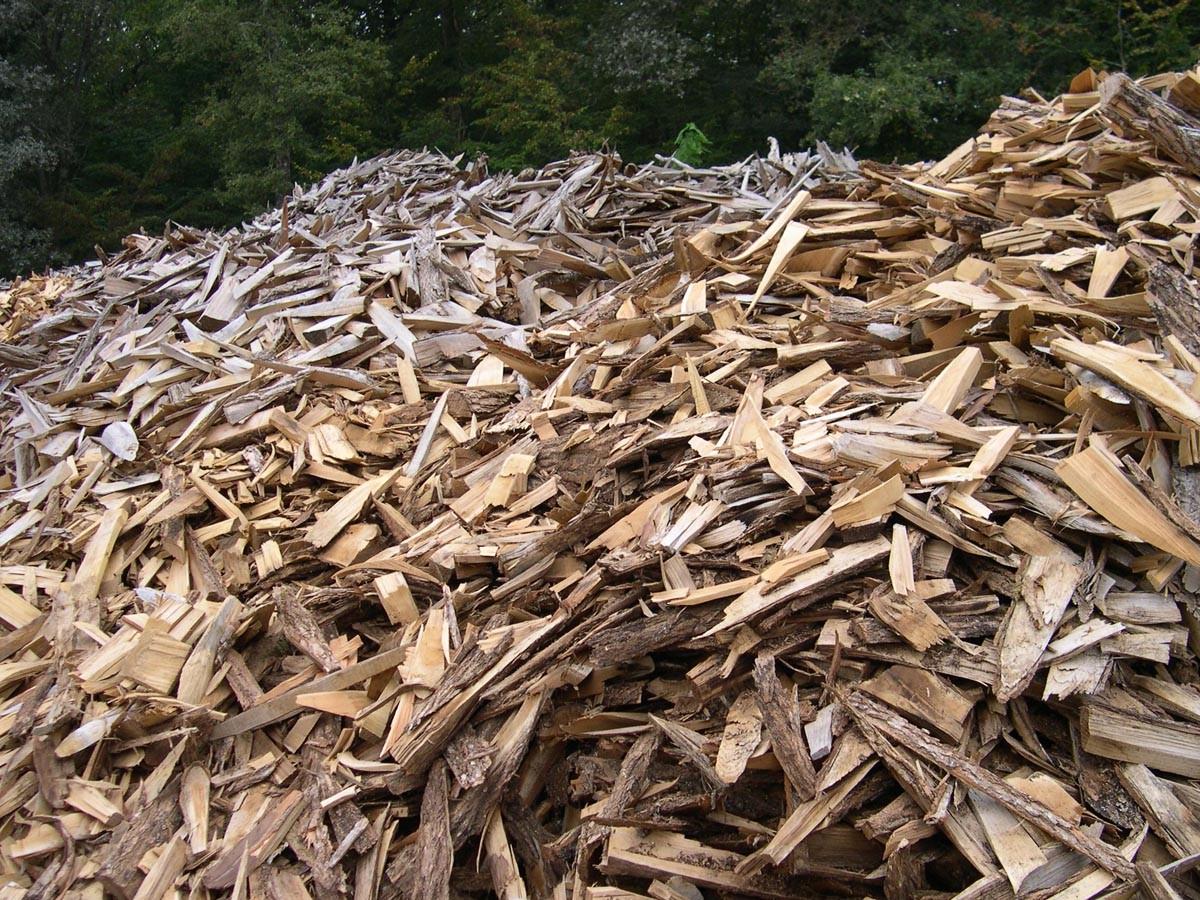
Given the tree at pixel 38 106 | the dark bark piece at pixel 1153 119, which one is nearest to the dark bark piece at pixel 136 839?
the dark bark piece at pixel 1153 119

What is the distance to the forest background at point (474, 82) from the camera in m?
12.2

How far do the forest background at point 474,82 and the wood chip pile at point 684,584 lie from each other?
9.71 m

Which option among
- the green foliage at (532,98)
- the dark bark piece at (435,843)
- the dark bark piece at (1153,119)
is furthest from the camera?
the green foliage at (532,98)

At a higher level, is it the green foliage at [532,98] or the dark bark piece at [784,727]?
the dark bark piece at [784,727]

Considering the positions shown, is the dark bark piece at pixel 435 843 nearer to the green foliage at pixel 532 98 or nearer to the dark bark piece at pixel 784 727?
the dark bark piece at pixel 784 727

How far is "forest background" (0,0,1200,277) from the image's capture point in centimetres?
1223

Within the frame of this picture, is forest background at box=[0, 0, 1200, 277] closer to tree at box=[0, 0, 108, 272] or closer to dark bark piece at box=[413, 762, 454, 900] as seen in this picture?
tree at box=[0, 0, 108, 272]

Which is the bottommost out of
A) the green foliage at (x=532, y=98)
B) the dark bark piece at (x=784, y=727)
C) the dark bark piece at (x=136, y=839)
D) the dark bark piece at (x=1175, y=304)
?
the green foliage at (x=532, y=98)

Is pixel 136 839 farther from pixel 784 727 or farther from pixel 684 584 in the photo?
pixel 784 727

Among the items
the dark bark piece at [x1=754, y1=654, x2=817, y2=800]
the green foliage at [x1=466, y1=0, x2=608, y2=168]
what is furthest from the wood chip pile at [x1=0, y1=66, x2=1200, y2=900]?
the green foliage at [x1=466, y1=0, x2=608, y2=168]

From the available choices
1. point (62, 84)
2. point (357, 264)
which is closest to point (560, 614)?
point (357, 264)

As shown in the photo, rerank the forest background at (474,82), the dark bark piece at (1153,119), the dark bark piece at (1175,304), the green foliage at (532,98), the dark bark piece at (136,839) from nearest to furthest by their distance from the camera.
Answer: the dark bark piece at (136,839), the dark bark piece at (1175,304), the dark bark piece at (1153,119), the forest background at (474,82), the green foliage at (532,98)

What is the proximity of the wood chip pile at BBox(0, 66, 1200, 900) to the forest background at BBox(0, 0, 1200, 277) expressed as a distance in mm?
9707

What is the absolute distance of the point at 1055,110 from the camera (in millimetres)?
4156
